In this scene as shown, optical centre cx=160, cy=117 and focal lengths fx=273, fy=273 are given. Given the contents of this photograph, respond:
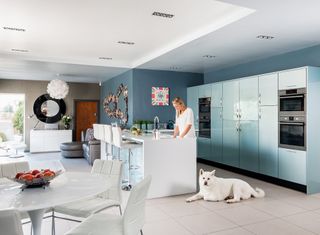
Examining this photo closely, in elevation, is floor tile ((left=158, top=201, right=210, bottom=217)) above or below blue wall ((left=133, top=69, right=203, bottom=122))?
below

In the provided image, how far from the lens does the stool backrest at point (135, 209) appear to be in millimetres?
1832

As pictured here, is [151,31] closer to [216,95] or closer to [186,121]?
[186,121]

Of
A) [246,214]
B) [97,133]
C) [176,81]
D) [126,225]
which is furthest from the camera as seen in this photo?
[176,81]

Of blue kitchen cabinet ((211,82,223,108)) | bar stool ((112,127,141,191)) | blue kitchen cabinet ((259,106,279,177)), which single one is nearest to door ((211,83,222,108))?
blue kitchen cabinet ((211,82,223,108))

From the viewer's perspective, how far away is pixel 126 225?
1838 millimetres

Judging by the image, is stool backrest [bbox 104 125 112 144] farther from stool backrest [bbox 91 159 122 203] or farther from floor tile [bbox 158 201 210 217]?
stool backrest [bbox 91 159 122 203]

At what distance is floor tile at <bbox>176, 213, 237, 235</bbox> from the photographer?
121 inches

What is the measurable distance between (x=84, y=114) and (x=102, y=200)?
27.2 feet

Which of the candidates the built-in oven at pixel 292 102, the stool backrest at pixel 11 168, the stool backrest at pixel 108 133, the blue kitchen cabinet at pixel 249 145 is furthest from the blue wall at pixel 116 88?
the stool backrest at pixel 11 168

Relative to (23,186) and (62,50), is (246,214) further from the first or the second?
(62,50)

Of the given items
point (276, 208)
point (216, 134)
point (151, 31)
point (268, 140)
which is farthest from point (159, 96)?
point (276, 208)

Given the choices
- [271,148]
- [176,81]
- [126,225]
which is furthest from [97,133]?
[126,225]

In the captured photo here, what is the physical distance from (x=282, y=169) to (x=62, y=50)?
15.9 feet

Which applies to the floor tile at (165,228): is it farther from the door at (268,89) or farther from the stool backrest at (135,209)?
the door at (268,89)
